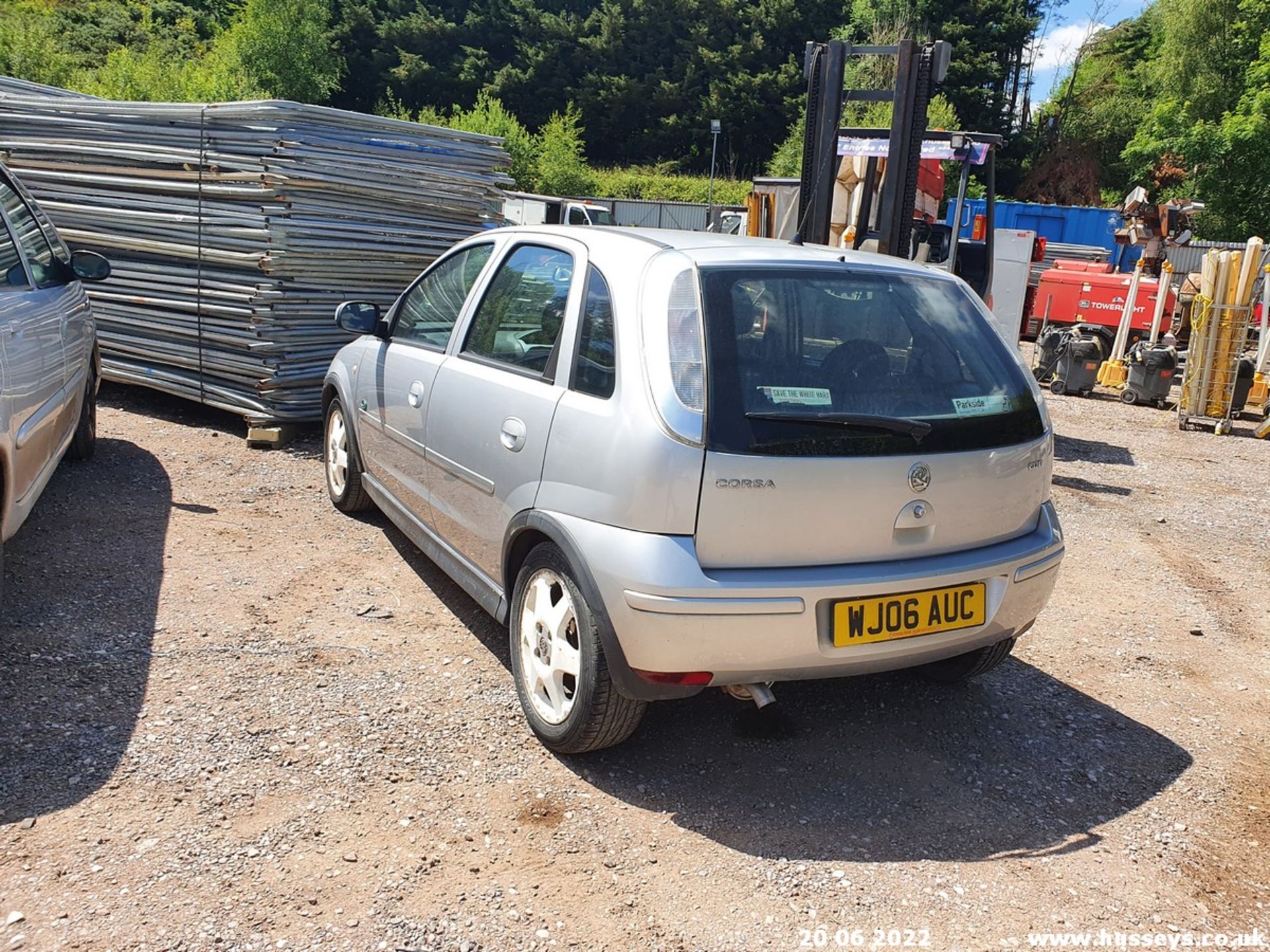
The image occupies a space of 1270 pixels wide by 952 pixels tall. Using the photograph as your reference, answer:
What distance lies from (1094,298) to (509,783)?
46.6 feet

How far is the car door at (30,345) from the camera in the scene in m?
3.98

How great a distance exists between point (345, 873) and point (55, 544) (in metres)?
3.05

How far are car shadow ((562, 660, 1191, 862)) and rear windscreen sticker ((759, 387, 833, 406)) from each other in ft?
4.08

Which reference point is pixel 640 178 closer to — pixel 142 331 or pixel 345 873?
pixel 142 331

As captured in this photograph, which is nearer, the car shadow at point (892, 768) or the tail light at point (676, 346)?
the tail light at point (676, 346)

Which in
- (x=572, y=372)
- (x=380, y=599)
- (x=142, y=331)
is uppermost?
(x=572, y=372)

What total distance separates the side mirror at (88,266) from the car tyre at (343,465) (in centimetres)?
142

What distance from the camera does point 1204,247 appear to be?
24.7 m

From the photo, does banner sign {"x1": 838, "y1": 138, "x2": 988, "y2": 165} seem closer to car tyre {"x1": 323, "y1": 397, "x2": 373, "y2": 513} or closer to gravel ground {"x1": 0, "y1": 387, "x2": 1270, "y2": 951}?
gravel ground {"x1": 0, "y1": 387, "x2": 1270, "y2": 951}

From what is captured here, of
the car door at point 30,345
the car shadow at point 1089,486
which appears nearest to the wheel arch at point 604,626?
the car door at point 30,345

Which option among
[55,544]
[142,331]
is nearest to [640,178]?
[142,331]

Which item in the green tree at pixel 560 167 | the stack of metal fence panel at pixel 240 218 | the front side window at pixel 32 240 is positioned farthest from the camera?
the green tree at pixel 560 167

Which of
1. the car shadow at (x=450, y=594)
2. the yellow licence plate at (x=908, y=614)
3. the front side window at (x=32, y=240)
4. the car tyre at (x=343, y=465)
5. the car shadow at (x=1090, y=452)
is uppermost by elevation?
the front side window at (x=32, y=240)

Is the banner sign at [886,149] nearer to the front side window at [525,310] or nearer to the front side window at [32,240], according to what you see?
the front side window at [525,310]
